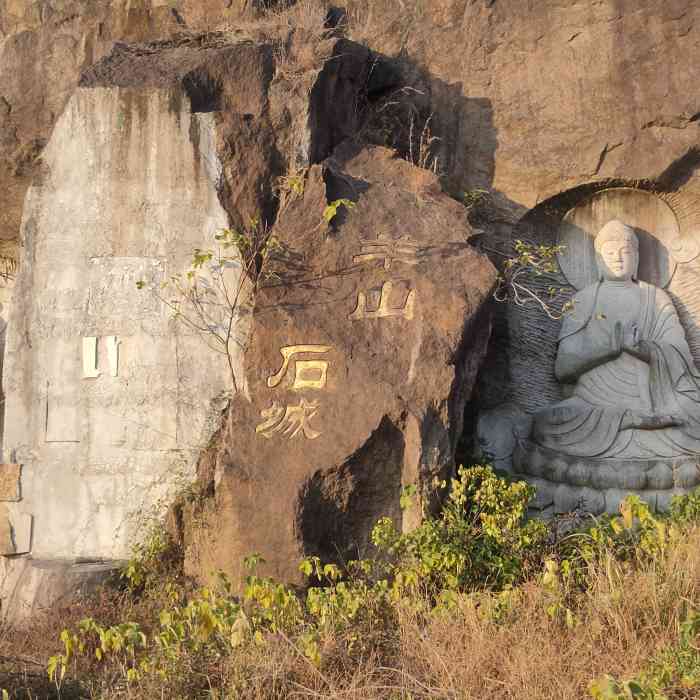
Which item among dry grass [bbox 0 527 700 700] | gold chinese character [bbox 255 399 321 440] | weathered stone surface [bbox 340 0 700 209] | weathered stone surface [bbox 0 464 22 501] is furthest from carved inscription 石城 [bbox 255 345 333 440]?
weathered stone surface [bbox 340 0 700 209]

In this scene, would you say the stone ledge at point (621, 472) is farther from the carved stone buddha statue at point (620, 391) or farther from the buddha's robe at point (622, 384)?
the buddha's robe at point (622, 384)

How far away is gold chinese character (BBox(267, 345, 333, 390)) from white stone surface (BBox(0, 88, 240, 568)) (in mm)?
565

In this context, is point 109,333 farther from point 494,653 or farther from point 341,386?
point 494,653

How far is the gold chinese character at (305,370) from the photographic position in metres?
4.72

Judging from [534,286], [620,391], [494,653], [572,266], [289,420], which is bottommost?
[494,653]

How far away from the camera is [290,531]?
4422 millimetres

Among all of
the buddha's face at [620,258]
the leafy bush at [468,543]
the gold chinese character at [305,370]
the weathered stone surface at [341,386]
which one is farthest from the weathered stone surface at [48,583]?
the buddha's face at [620,258]

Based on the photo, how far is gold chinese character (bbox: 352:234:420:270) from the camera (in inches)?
197

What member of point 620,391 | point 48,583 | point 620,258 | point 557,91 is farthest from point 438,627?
point 557,91

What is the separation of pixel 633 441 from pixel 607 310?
1.04 meters

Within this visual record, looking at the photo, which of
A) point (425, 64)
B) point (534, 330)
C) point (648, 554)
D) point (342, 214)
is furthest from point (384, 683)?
point (425, 64)

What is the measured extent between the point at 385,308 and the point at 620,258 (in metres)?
2.46

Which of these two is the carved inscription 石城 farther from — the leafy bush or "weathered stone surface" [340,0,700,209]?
"weathered stone surface" [340,0,700,209]

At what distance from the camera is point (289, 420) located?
466 cm
